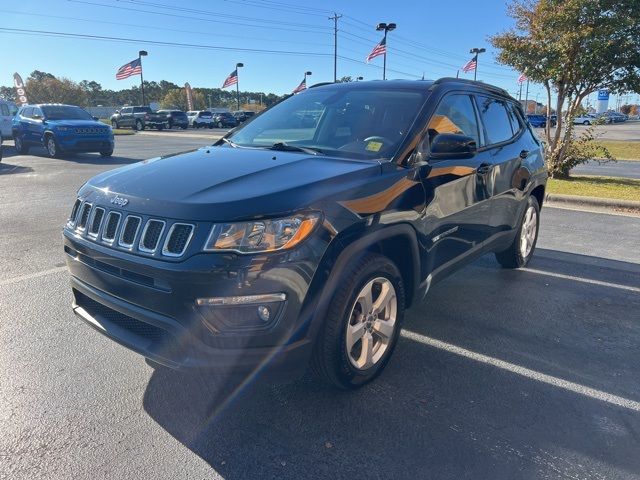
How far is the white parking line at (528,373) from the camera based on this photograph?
117 inches

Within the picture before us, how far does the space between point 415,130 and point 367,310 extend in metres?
1.25

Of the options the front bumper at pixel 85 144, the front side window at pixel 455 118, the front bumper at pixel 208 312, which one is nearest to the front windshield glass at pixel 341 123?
the front side window at pixel 455 118

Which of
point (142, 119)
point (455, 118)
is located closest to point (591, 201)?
point (455, 118)

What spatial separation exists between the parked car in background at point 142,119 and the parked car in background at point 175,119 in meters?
0.39

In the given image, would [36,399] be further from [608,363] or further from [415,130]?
[608,363]

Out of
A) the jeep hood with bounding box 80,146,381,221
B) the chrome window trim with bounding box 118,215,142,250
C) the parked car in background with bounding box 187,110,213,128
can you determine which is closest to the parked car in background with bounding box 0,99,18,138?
the jeep hood with bounding box 80,146,381,221

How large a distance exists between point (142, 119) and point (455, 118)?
135 ft

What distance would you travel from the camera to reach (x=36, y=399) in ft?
9.56

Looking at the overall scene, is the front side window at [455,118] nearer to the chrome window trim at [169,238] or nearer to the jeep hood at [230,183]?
the jeep hood at [230,183]

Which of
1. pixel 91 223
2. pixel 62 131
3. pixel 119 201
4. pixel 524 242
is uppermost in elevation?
pixel 119 201

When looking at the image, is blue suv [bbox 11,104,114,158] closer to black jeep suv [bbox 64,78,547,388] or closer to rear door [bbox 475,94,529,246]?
black jeep suv [bbox 64,78,547,388]

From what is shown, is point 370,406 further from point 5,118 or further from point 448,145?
point 5,118

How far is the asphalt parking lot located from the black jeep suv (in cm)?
35

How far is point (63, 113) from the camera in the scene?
1630 cm
